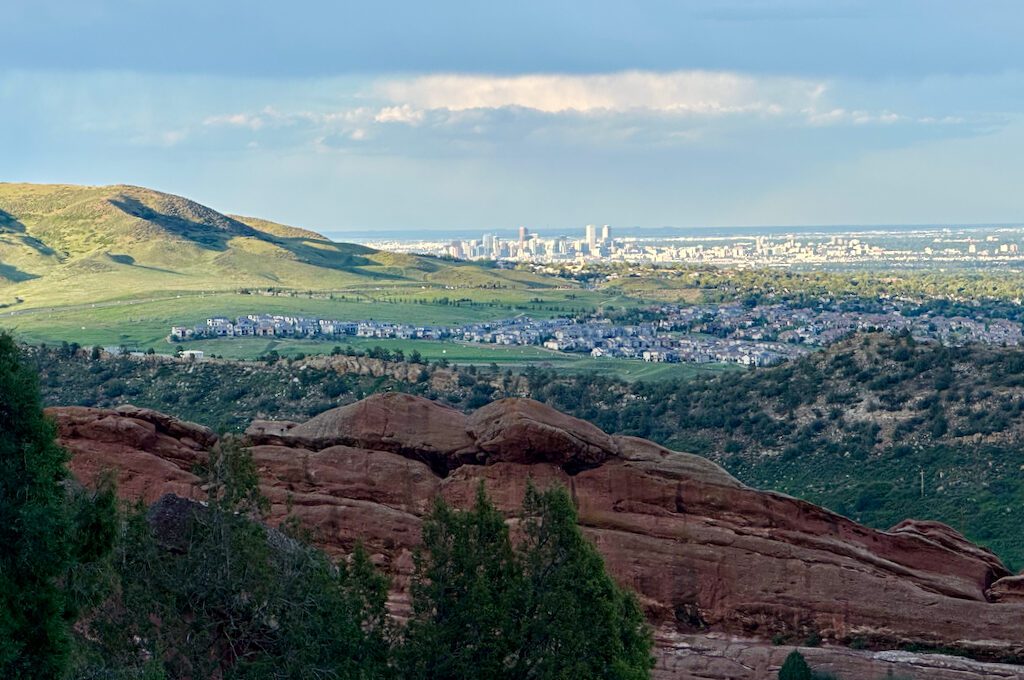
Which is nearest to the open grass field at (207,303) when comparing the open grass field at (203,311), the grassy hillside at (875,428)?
the open grass field at (203,311)

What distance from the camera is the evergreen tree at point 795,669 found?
3003 cm

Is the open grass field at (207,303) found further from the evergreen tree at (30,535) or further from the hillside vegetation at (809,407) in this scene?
the evergreen tree at (30,535)

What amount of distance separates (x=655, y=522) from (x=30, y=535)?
16.8 metres

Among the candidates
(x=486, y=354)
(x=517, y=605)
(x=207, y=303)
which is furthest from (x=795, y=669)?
(x=207, y=303)

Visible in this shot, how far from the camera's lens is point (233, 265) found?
19762 cm

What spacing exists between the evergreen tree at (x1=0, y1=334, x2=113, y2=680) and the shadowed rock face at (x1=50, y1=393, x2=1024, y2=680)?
443 inches

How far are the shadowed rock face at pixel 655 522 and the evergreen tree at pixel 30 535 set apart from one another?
11.3 m

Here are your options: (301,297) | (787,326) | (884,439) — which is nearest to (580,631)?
(884,439)

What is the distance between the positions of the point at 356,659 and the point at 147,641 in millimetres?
3692

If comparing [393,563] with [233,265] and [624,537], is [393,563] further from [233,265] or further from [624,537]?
[233,265]

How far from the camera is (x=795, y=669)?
30125 mm

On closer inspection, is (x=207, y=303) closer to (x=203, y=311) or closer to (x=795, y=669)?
(x=203, y=311)

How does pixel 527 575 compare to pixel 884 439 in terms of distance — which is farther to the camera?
pixel 884 439

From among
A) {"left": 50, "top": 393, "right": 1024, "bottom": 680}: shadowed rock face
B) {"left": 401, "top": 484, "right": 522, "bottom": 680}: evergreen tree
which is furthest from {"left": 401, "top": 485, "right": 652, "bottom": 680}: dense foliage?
{"left": 50, "top": 393, "right": 1024, "bottom": 680}: shadowed rock face
